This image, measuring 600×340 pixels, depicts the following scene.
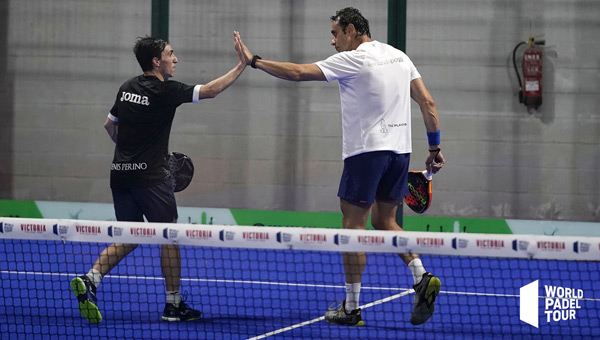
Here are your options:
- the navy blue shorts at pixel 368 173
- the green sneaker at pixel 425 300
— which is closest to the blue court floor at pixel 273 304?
the green sneaker at pixel 425 300

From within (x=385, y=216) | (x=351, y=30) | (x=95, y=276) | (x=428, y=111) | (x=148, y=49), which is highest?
(x=351, y=30)

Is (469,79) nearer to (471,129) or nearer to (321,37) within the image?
(471,129)

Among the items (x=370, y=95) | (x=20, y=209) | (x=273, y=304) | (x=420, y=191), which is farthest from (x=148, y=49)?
(x=20, y=209)

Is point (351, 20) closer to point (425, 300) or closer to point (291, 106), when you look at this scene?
point (425, 300)

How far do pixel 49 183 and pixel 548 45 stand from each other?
243 inches

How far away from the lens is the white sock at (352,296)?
4.68 m

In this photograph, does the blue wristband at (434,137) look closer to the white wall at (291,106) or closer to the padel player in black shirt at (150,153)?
the padel player in black shirt at (150,153)

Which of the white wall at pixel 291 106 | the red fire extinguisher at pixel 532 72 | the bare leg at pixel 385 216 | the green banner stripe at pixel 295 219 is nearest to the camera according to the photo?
the bare leg at pixel 385 216

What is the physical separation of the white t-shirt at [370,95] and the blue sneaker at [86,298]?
164 cm

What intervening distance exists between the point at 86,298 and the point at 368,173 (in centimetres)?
172

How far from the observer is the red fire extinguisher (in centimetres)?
942

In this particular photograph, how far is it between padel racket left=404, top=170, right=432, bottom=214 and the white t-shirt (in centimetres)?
78

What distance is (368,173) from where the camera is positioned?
15.7 ft

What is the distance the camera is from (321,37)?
982 centimetres
